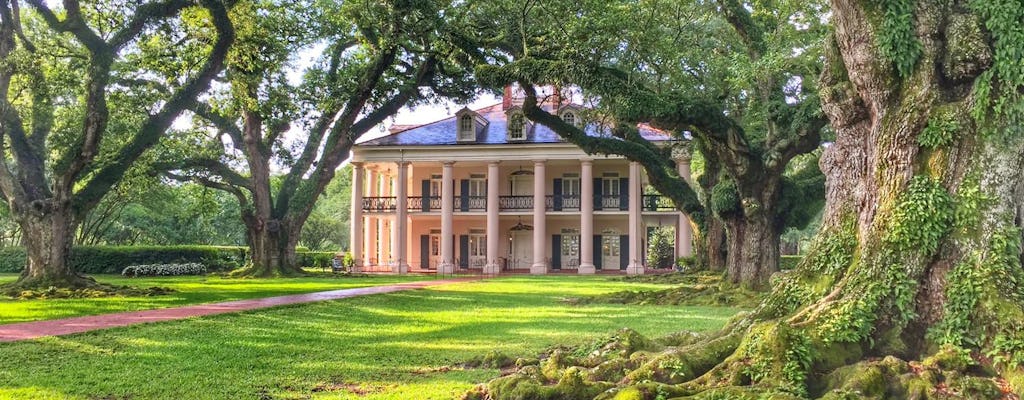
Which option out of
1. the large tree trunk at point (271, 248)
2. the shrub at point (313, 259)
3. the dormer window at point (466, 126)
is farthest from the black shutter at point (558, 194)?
the shrub at point (313, 259)

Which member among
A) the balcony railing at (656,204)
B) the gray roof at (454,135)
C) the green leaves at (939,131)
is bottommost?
the green leaves at (939,131)

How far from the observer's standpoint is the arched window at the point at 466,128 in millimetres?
32131

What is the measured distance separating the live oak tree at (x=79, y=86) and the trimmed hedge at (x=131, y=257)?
582 inches

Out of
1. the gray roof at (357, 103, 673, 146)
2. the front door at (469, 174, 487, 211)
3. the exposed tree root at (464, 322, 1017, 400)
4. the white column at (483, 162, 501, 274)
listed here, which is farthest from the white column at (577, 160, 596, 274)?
the exposed tree root at (464, 322, 1017, 400)

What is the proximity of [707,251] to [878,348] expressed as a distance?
17849 millimetres

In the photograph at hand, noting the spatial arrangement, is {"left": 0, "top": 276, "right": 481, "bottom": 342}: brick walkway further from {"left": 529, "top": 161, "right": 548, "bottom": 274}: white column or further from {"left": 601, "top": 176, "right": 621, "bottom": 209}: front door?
{"left": 601, "top": 176, "right": 621, "bottom": 209}: front door

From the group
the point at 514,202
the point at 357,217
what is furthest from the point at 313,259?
the point at 514,202

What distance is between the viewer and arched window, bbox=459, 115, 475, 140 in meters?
32.1

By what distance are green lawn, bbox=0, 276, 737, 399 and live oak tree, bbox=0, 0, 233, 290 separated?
24.5ft

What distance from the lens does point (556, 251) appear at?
33.9 m

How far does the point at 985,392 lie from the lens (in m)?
4.50

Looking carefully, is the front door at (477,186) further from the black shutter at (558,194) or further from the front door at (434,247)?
the black shutter at (558,194)

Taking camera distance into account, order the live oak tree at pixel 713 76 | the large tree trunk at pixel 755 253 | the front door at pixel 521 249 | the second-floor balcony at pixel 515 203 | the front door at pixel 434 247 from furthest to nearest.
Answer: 1. the front door at pixel 434 247
2. the front door at pixel 521 249
3. the second-floor balcony at pixel 515 203
4. the large tree trunk at pixel 755 253
5. the live oak tree at pixel 713 76

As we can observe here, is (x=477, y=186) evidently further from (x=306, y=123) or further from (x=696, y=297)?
(x=696, y=297)
